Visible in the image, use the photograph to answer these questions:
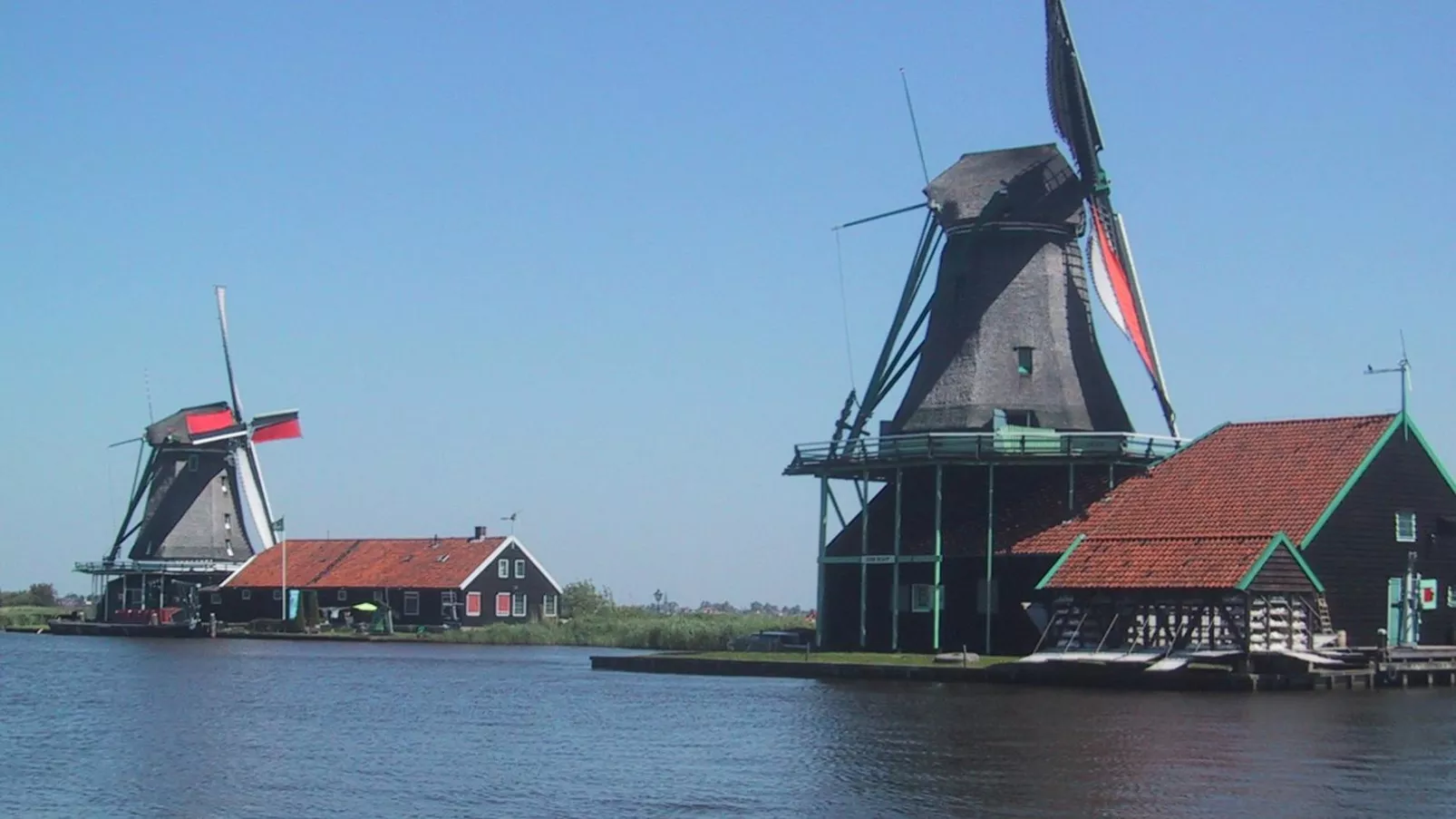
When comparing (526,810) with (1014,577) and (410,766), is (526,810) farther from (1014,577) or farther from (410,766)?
(1014,577)

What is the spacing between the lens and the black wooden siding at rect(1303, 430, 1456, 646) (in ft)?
110

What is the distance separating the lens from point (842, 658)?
3684 cm

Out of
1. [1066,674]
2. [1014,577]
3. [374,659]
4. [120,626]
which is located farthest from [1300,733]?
[120,626]

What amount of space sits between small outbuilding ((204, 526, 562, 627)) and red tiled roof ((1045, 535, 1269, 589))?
106 ft

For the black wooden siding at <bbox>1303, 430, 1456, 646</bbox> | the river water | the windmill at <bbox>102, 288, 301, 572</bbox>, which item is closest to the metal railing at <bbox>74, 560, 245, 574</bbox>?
the windmill at <bbox>102, 288, 301, 572</bbox>

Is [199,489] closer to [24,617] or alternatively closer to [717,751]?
[24,617]

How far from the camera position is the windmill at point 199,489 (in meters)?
69.8

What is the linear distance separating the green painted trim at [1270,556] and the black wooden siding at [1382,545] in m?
0.71

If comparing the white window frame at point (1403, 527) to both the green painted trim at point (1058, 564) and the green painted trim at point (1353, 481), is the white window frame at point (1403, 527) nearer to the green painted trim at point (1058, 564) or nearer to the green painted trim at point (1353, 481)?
the green painted trim at point (1353, 481)

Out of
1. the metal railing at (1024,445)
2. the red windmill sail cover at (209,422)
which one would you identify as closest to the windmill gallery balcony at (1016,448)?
the metal railing at (1024,445)

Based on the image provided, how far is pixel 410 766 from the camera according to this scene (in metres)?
22.7

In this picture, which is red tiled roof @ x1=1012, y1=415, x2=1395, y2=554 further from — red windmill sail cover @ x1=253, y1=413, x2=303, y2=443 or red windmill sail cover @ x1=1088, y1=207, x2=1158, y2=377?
red windmill sail cover @ x1=253, y1=413, x2=303, y2=443

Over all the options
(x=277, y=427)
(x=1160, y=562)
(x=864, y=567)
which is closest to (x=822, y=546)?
(x=864, y=567)

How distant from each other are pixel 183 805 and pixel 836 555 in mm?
21638
